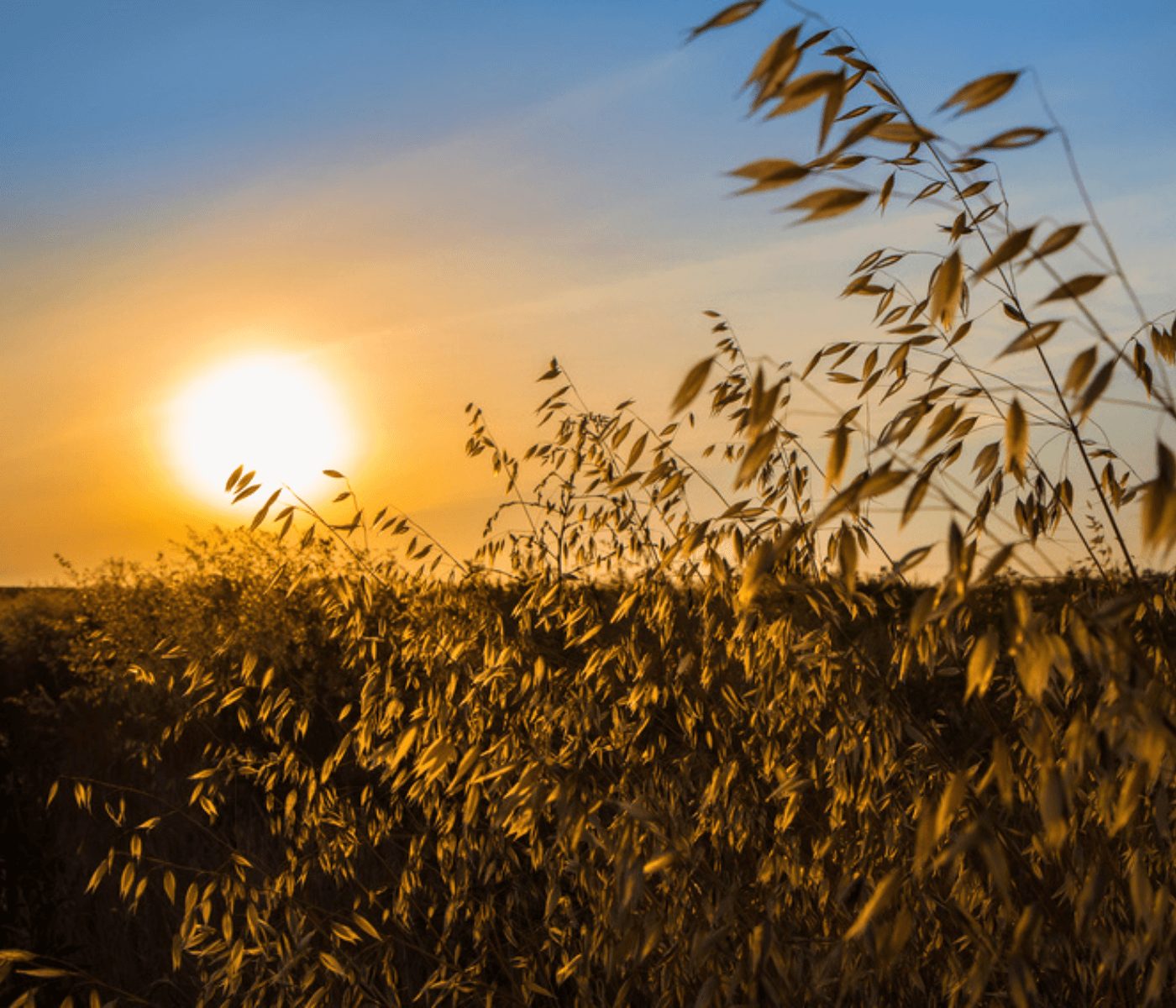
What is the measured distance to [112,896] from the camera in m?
5.82

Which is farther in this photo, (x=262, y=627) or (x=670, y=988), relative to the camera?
(x=262, y=627)

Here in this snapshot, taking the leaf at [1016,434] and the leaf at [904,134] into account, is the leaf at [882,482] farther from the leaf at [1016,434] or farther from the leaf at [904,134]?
the leaf at [904,134]

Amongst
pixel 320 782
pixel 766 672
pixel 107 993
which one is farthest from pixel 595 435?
pixel 107 993

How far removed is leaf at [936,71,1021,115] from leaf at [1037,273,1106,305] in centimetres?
29

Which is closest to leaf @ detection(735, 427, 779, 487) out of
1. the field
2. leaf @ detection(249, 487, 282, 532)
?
the field

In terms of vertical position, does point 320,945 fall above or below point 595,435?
below

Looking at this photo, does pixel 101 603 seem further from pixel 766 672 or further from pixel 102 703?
pixel 766 672

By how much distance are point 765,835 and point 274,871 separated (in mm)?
3121

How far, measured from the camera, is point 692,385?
190 cm

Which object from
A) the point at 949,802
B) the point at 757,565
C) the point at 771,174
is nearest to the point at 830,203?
the point at 771,174

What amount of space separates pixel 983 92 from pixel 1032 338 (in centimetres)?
38

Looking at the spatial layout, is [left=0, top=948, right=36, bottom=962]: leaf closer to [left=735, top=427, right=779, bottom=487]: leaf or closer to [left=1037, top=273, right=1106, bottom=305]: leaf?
[left=735, top=427, right=779, bottom=487]: leaf

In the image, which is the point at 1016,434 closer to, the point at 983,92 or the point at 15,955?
the point at 983,92

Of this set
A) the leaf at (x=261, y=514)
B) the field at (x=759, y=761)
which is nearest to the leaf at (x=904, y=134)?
the field at (x=759, y=761)
